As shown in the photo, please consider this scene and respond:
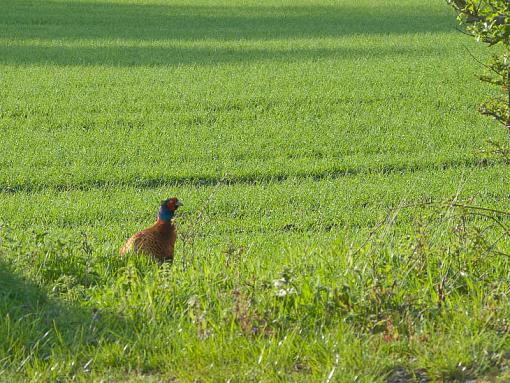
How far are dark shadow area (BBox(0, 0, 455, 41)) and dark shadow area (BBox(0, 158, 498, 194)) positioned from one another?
12244mm

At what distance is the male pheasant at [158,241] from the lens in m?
5.82

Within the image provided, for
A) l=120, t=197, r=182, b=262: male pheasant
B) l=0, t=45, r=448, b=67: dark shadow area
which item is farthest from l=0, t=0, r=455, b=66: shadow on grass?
l=120, t=197, r=182, b=262: male pheasant

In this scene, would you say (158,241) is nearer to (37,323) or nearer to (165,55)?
(37,323)

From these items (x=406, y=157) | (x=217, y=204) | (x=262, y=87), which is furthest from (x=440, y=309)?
(x=262, y=87)

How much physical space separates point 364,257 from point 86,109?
10440 mm

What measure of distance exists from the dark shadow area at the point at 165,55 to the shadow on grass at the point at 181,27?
0.02 meters

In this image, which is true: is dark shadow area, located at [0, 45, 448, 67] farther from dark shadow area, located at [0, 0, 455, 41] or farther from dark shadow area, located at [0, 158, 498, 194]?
dark shadow area, located at [0, 158, 498, 194]

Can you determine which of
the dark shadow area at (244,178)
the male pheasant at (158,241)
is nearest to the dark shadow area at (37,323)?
the male pheasant at (158,241)

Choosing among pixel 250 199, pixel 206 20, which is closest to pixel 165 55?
pixel 206 20

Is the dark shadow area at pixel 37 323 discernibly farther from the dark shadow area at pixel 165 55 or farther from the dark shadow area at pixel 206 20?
the dark shadow area at pixel 206 20

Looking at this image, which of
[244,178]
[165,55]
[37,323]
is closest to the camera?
[37,323]

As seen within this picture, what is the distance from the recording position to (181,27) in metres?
25.0

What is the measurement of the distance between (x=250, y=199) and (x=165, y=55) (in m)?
10.9

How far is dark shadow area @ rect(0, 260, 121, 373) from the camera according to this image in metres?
4.23
